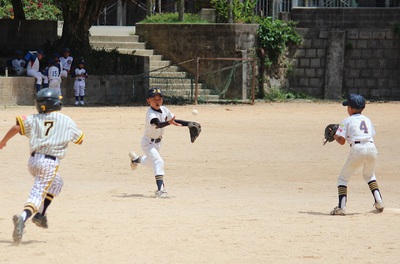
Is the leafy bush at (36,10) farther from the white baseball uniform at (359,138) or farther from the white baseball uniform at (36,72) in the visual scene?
the white baseball uniform at (359,138)

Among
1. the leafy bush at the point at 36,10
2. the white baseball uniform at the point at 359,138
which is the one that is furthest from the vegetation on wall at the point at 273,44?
the white baseball uniform at the point at 359,138

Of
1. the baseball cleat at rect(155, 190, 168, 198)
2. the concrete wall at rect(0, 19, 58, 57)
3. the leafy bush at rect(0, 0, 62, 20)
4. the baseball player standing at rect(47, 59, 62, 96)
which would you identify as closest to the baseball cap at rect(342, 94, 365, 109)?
the baseball cleat at rect(155, 190, 168, 198)

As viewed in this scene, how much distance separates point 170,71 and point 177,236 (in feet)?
72.1

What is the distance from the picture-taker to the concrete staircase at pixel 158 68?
29625 mm

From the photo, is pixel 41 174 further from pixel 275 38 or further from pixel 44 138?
pixel 275 38

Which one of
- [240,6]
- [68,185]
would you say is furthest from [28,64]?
[68,185]

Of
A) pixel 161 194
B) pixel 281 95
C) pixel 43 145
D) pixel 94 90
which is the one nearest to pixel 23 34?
pixel 94 90

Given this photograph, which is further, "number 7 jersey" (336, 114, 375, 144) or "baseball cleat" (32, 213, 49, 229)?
"number 7 jersey" (336, 114, 375, 144)

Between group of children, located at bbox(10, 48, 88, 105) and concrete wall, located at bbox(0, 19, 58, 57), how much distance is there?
191 inches

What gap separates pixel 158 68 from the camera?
1222 inches

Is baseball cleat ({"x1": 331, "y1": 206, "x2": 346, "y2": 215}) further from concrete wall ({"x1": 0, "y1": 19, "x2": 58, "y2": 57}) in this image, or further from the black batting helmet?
concrete wall ({"x1": 0, "y1": 19, "x2": 58, "y2": 57})

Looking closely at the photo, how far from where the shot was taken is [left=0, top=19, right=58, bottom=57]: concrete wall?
32.9 m

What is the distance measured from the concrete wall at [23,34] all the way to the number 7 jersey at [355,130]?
76.1 ft

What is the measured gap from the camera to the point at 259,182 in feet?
49.0
